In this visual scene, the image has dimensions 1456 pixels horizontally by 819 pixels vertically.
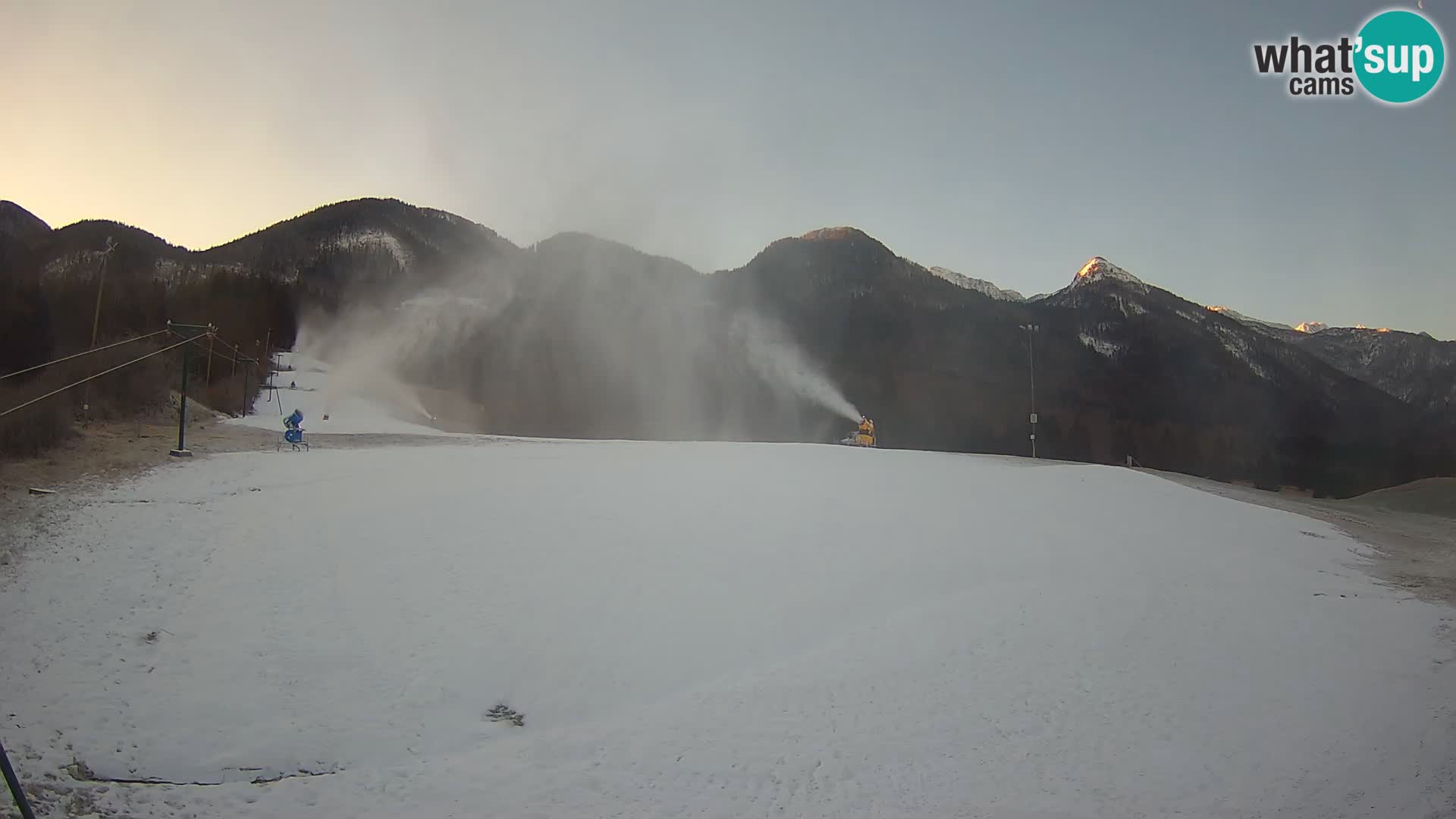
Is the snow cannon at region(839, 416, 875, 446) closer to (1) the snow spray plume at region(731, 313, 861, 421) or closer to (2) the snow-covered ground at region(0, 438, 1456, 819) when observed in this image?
(2) the snow-covered ground at region(0, 438, 1456, 819)

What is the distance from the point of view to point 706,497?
15.2 metres

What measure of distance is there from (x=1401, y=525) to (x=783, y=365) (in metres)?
49.7

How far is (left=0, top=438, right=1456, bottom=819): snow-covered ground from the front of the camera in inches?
252

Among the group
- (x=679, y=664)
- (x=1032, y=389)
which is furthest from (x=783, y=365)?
(x=679, y=664)

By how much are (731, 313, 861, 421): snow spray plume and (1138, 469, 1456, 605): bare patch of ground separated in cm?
2984

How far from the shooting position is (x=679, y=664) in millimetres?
8734

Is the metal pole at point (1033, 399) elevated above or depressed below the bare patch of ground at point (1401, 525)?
above

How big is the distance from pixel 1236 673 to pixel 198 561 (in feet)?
42.4

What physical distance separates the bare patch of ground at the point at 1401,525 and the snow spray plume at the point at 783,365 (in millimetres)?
29838

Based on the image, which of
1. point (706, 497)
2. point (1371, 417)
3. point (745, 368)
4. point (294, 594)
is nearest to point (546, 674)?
point (294, 594)

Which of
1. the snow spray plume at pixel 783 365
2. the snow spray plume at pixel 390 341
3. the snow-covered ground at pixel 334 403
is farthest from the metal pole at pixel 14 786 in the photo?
the snow spray plume at pixel 783 365

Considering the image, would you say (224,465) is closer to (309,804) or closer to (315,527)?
(315,527)

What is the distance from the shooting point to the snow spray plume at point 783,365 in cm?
5961

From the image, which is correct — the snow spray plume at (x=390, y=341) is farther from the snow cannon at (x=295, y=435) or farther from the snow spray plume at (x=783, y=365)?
the snow spray plume at (x=783, y=365)
